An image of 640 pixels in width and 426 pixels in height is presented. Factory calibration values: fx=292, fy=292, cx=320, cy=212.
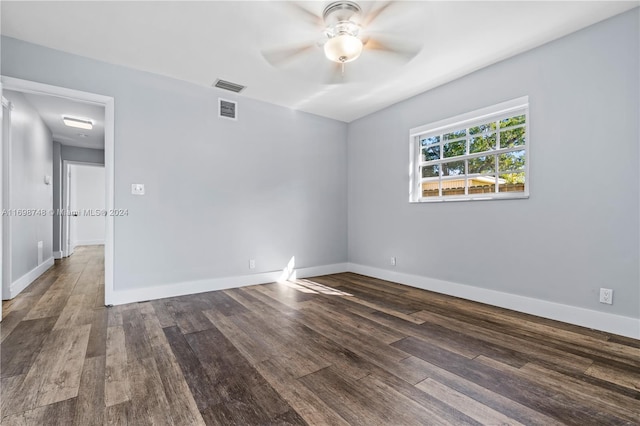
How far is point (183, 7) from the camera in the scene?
2.26 metres

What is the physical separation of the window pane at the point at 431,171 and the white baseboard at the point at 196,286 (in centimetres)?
213

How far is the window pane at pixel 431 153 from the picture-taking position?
3791mm

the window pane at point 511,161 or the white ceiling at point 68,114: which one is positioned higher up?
the white ceiling at point 68,114

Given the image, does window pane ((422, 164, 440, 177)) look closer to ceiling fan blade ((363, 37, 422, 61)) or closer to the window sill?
the window sill

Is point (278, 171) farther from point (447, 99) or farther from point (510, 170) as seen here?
point (510, 170)

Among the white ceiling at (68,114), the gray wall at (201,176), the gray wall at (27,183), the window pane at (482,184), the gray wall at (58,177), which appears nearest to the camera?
the gray wall at (201,176)

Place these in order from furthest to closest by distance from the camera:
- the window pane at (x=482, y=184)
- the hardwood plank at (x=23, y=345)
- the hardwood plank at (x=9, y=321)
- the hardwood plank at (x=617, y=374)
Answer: the window pane at (x=482, y=184)
the hardwood plank at (x=9, y=321)
the hardwood plank at (x=23, y=345)
the hardwood plank at (x=617, y=374)

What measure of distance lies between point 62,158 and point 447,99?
777 centimetres

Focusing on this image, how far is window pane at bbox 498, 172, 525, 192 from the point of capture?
297cm

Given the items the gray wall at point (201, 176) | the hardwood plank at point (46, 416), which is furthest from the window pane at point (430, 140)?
the hardwood plank at point (46, 416)

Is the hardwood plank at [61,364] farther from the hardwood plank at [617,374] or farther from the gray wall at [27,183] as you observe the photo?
the hardwood plank at [617,374]

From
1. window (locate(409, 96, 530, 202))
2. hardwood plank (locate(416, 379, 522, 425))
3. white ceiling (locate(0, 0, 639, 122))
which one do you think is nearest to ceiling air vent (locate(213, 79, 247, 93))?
white ceiling (locate(0, 0, 639, 122))

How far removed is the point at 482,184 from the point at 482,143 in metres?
0.47

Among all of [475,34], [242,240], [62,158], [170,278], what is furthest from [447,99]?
[62,158]
